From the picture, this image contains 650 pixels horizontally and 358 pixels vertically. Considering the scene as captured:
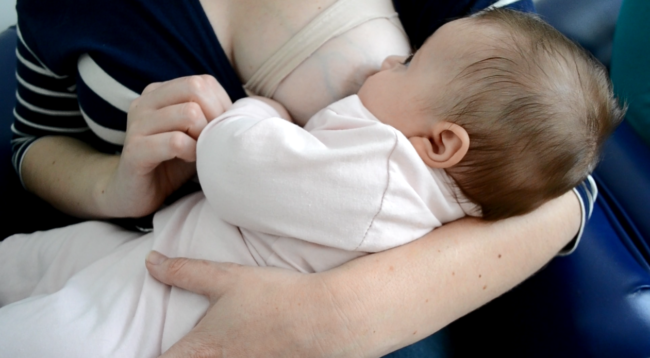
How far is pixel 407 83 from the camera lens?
618 mm

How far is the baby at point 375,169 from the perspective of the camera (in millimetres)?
542

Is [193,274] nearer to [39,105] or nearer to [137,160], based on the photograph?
[137,160]

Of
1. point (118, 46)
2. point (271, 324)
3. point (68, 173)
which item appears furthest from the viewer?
point (68, 173)

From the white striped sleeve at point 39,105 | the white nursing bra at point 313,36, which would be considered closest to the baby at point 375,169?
the white nursing bra at point 313,36

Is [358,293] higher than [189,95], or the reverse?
[189,95]

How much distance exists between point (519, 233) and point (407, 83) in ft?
1.05

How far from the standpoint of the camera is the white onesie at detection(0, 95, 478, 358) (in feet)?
1.77

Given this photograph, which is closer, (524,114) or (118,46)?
(524,114)

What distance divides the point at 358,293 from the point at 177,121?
1.26 ft

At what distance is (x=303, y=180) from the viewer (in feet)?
1.78

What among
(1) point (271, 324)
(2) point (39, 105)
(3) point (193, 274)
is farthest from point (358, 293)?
(2) point (39, 105)

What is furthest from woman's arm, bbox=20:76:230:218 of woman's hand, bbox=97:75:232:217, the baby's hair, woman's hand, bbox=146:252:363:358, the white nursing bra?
the baby's hair

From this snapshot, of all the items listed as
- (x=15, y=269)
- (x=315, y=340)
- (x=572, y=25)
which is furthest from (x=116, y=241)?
(x=572, y=25)

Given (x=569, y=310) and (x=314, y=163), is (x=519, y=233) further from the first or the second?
(x=314, y=163)
